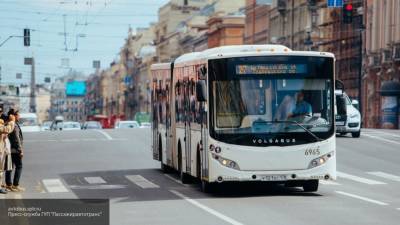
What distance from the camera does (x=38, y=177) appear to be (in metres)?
30.6

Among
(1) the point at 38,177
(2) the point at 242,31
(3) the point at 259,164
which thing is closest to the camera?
(3) the point at 259,164

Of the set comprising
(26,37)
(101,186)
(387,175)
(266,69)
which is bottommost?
(387,175)

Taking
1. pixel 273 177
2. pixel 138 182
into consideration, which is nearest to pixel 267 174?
pixel 273 177

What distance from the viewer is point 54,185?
27.2m

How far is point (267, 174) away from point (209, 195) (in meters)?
1.43

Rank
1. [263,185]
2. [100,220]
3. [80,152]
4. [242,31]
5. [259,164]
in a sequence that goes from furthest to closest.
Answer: [242,31]
[80,152]
[263,185]
[259,164]
[100,220]

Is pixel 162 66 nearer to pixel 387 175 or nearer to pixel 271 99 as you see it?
pixel 387 175

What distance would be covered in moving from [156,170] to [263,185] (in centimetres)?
659

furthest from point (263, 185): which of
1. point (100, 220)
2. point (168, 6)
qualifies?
point (168, 6)

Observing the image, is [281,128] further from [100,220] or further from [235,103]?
[100,220]

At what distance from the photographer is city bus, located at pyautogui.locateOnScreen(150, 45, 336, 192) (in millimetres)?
22250

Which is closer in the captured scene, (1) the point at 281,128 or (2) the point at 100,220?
(2) the point at 100,220

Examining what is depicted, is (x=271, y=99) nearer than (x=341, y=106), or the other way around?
(x=271, y=99)

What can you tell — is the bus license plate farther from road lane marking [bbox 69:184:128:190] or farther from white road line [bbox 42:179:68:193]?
white road line [bbox 42:179:68:193]
